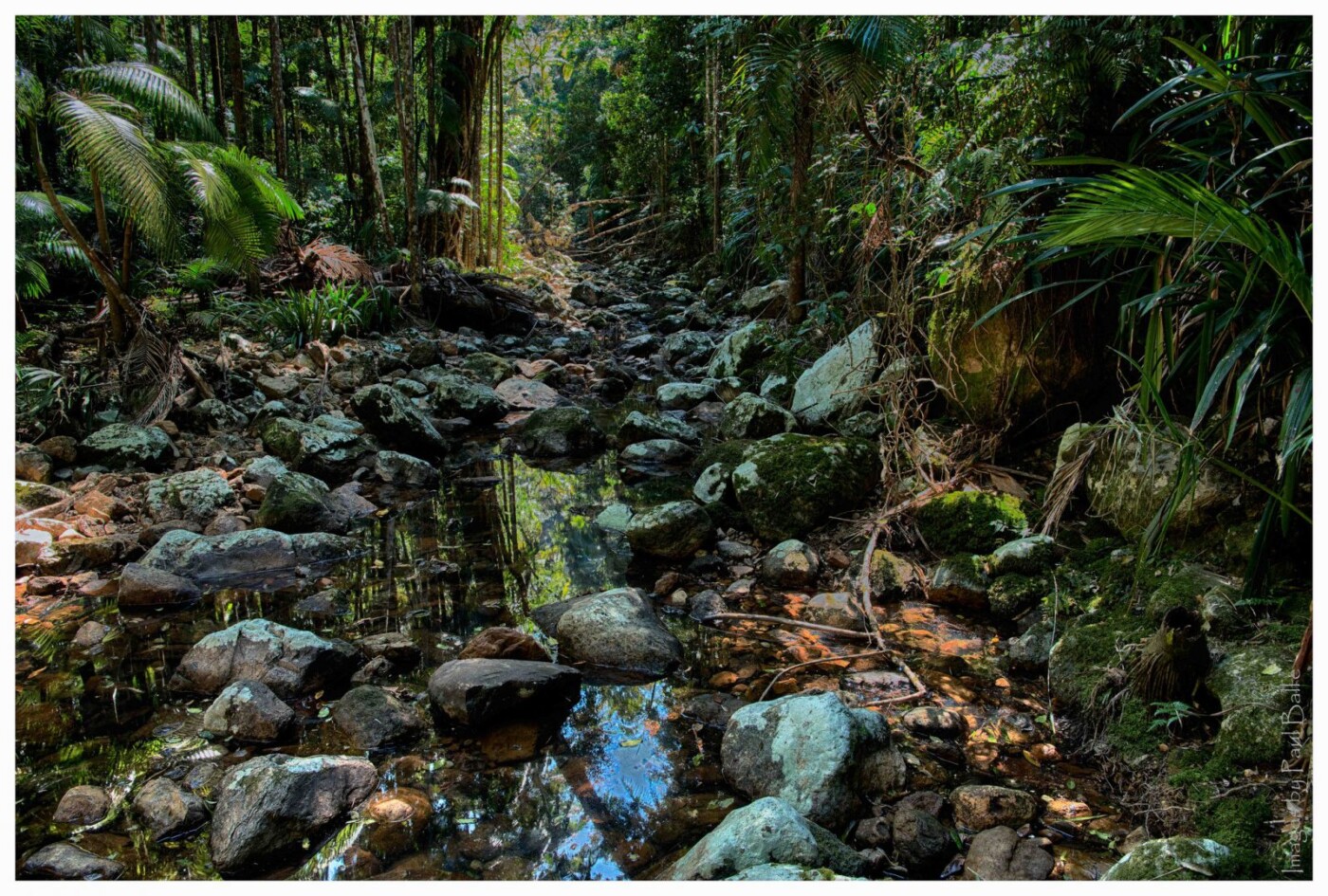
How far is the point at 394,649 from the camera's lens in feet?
10.3

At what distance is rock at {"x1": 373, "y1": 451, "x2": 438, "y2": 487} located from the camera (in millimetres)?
5672

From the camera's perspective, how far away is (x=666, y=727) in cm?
271

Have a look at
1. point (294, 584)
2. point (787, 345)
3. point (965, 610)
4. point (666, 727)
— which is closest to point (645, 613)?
point (666, 727)

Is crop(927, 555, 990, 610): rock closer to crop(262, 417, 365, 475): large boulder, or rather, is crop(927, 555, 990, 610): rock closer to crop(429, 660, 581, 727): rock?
crop(429, 660, 581, 727): rock

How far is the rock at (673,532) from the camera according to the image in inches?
167

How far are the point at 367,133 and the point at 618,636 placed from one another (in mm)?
9415

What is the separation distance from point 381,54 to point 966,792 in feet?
57.1

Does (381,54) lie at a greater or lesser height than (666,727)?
greater

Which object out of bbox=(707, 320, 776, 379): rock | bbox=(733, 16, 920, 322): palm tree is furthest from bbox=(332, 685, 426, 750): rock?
bbox=(707, 320, 776, 379): rock

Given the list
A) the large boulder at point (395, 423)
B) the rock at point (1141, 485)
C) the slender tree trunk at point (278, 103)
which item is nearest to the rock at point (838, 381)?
the rock at point (1141, 485)

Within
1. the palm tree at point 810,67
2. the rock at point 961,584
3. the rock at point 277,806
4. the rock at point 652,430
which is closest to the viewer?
the rock at point 277,806

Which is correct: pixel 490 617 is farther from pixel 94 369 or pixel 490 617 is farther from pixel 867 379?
pixel 94 369

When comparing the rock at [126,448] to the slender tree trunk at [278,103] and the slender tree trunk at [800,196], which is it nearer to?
the slender tree trunk at [800,196]

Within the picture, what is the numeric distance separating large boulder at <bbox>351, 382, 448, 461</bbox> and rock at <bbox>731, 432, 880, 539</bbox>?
3028 millimetres
